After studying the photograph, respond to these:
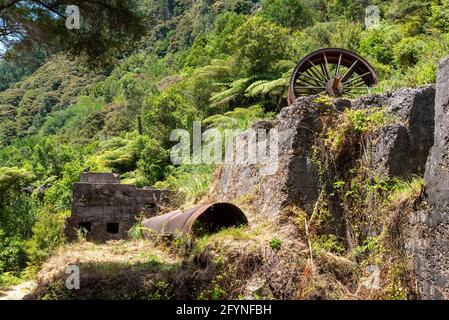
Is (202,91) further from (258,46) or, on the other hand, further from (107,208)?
(107,208)

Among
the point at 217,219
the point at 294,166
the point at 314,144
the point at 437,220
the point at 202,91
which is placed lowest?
the point at 217,219

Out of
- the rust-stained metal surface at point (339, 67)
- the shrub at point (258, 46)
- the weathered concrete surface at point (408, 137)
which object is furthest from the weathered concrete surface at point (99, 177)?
the shrub at point (258, 46)

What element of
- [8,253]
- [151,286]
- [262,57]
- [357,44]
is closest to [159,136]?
[262,57]

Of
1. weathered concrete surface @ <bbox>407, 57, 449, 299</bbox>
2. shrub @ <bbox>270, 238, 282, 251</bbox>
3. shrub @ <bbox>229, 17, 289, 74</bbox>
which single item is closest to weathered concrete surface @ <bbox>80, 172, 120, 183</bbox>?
shrub @ <bbox>270, 238, 282, 251</bbox>

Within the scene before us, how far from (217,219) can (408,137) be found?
110 inches

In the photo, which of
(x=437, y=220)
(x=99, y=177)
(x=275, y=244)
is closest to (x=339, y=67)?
(x=275, y=244)

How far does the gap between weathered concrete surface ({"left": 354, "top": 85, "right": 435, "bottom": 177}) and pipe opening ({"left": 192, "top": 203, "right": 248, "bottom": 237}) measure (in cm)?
190

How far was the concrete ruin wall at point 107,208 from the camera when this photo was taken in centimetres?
1138

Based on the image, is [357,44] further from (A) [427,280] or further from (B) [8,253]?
(A) [427,280]

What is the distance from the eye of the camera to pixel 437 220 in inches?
177

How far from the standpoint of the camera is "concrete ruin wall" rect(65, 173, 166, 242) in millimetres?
11383

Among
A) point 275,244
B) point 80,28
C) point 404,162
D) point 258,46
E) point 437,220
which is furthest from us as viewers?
point 258,46

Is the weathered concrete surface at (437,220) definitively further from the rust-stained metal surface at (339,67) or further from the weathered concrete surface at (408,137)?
the rust-stained metal surface at (339,67)

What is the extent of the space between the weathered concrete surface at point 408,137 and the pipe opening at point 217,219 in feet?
6.25
